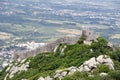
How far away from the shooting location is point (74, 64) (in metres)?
37.1

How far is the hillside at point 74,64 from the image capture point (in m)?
31.5

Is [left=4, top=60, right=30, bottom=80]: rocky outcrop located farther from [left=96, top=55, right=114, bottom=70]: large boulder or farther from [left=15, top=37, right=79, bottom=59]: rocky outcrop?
[left=96, top=55, right=114, bottom=70]: large boulder

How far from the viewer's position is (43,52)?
1944 inches

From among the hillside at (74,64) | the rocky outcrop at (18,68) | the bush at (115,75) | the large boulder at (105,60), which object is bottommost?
the rocky outcrop at (18,68)

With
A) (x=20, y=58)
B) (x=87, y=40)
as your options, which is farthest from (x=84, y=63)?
(x=20, y=58)

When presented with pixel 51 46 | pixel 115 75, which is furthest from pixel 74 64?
pixel 51 46

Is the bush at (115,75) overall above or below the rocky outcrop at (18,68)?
above

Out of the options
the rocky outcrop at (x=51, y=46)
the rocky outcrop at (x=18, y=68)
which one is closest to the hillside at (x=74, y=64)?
the rocky outcrop at (x=18, y=68)

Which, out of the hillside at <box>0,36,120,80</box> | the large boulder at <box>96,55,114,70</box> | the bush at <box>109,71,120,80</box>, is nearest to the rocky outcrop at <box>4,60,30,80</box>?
the hillside at <box>0,36,120,80</box>

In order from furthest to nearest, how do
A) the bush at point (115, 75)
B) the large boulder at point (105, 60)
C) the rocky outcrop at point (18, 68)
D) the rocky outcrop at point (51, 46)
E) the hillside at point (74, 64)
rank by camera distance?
the rocky outcrop at point (51, 46)
the rocky outcrop at point (18, 68)
the large boulder at point (105, 60)
the hillside at point (74, 64)
the bush at point (115, 75)

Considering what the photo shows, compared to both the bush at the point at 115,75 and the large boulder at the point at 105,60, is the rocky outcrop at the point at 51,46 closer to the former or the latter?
the large boulder at the point at 105,60

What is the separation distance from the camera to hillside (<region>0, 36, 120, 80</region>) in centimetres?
3155

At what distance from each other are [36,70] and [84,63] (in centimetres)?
857

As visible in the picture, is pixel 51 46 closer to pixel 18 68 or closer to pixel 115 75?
pixel 18 68
